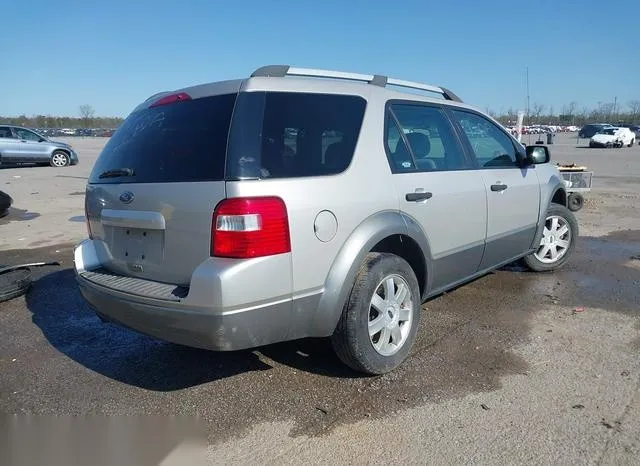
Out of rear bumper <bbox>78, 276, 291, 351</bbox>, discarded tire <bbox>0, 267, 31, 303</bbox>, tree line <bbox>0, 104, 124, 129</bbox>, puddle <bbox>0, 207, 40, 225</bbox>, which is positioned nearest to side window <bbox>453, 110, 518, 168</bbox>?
rear bumper <bbox>78, 276, 291, 351</bbox>

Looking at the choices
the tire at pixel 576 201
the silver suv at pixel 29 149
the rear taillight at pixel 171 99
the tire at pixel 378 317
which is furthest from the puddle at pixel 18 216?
the silver suv at pixel 29 149


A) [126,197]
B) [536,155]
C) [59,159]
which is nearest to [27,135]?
[59,159]

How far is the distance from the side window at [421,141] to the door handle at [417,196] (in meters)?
0.18

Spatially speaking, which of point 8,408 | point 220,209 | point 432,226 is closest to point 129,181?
point 220,209

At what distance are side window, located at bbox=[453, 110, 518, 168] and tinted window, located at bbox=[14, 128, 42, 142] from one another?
881 inches

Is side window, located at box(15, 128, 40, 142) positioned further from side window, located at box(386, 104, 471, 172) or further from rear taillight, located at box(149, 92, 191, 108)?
side window, located at box(386, 104, 471, 172)

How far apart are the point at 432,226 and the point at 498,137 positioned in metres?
1.71

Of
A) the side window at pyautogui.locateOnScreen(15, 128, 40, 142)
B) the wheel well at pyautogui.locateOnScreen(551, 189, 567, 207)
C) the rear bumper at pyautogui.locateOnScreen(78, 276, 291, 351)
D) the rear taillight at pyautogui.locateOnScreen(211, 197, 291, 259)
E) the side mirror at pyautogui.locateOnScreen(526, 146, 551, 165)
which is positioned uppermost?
the side window at pyautogui.locateOnScreen(15, 128, 40, 142)

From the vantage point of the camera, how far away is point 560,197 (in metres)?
5.95

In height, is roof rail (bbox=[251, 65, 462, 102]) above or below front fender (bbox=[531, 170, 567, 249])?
above

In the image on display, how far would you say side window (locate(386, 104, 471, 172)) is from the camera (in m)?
3.57

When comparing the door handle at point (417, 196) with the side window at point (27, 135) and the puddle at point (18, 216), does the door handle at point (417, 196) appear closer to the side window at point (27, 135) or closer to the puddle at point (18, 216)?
the puddle at point (18, 216)

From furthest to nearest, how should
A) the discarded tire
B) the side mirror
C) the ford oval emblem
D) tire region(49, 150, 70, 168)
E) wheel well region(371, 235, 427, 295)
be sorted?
tire region(49, 150, 70, 168), the discarded tire, the side mirror, wheel well region(371, 235, 427, 295), the ford oval emblem

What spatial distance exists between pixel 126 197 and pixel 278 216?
3.45ft
